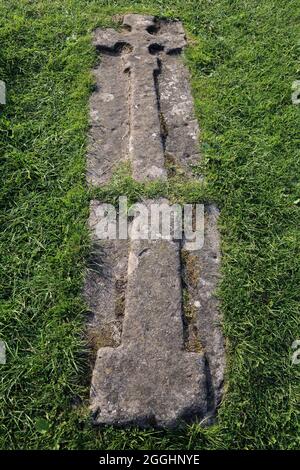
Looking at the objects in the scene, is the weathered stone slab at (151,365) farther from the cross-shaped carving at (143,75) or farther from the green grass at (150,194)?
the cross-shaped carving at (143,75)

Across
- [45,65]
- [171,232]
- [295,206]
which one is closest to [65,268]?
[171,232]

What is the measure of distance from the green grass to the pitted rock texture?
12cm

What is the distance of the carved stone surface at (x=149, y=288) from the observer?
2.47 meters

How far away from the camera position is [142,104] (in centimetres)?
375

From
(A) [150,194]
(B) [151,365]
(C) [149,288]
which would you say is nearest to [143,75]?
(A) [150,194]

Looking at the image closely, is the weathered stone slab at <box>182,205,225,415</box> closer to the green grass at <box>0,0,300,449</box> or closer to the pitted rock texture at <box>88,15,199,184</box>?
the green grass at <box>0,0,300,449</box>

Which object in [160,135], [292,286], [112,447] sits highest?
[160,135]

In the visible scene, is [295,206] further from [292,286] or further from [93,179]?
[93,179]

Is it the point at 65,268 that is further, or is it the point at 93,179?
the point at 93,179

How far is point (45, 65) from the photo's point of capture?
3996 mm

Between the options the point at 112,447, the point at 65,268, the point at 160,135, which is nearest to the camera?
the point at 112,447

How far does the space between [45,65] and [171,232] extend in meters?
2.02

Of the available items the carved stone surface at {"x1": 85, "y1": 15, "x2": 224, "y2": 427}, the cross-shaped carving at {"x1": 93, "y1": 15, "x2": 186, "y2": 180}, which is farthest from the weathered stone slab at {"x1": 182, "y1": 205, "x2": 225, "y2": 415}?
the cross-shaped carving at {"x1": 93, "y1": 15, "x2": 186, "y2": 180}

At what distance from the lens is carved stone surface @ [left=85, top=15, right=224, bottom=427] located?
2.47 m
